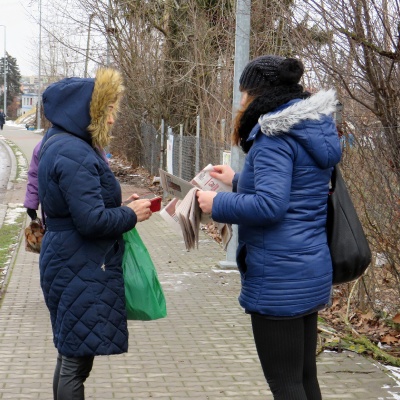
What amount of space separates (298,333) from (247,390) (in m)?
2.04

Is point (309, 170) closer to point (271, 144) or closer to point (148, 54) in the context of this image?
point (271, 144)

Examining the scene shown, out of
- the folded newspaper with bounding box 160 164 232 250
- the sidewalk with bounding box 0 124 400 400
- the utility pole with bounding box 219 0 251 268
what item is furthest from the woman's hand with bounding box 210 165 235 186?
the utility pole with bounding box 219 0 251 268

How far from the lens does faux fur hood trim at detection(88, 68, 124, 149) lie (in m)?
3.55

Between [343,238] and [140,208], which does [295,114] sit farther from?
[140,208]

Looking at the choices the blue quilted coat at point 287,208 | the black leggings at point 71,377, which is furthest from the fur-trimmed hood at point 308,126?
the black leggings at point 71,377

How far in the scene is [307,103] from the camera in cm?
310

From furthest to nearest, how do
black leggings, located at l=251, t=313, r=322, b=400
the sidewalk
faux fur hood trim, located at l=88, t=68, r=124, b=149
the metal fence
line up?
the metal fence
the sidewalk
faux fur hood trim, located at l=88, t=68, r=124, b=149
black leggings, located at l=251, t=313, r=322, b=400

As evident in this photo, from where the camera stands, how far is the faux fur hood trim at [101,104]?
3.55 meters

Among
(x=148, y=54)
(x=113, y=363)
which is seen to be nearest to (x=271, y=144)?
(x=113, y=363)

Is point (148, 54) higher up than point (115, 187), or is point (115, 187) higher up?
point (148, 54)

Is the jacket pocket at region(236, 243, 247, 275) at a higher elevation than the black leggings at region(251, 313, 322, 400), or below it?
higher

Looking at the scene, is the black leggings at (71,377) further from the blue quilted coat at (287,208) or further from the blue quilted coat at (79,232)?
the blue quilted coat at (287,208)

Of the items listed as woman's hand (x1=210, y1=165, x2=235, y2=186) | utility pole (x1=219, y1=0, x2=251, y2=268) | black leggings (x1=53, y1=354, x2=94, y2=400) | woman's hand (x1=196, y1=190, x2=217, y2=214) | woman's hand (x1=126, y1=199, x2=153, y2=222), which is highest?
utility pole (x1=219, y1=0, x2=251, y2=268)

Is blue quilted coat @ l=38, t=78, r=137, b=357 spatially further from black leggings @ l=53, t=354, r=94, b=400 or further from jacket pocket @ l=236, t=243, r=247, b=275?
jacket pocket @ l=236, t=243, r=247, b=275
